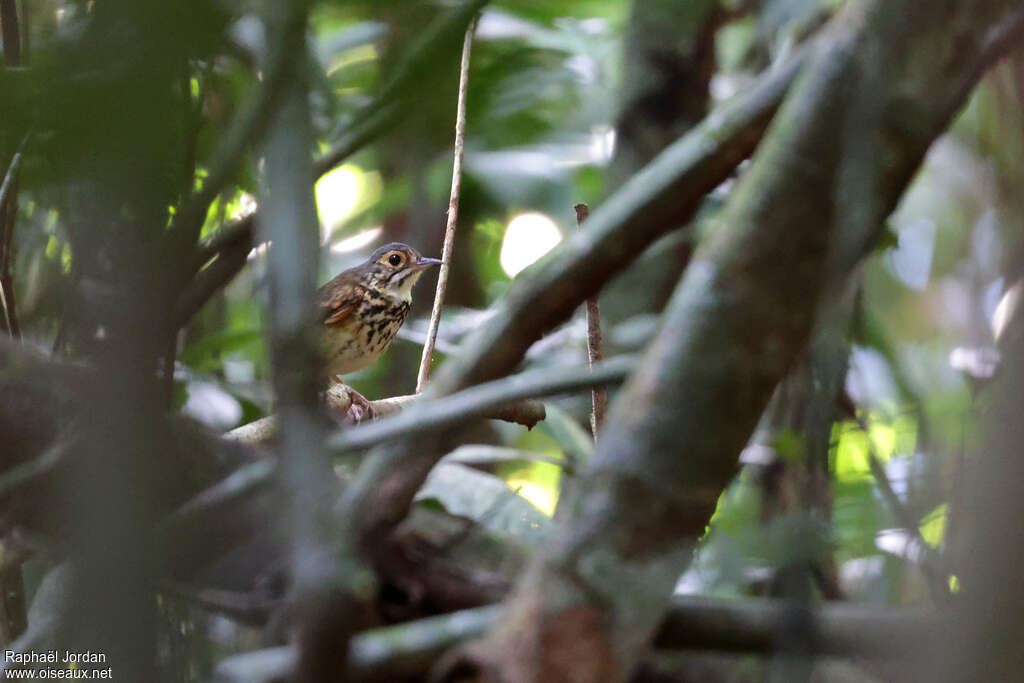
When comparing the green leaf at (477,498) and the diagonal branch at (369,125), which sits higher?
the diagonal branch at (369,125)

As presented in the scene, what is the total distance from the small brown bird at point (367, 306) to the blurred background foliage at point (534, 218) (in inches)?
10.0

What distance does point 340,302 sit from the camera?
163 inches

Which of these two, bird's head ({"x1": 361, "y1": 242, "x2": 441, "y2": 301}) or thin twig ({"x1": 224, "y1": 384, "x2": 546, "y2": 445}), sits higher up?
bird's head ({"x1": 361, "y1": 242, "x2": 441, "y2": 301})

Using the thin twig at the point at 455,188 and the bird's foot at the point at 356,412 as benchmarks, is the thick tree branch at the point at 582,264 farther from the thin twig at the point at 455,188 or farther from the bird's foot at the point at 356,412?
the bird's foot at the point at 356,412

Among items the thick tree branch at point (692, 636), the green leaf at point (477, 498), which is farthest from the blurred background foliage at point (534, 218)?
the thick tree branch at point (692, 636)

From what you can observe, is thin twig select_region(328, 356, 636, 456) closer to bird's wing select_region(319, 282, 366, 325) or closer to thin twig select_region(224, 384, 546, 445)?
thin twig select_region(224, 384, 546, 445)

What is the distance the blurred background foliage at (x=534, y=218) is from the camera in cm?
105

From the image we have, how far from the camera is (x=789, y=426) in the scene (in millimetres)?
2670

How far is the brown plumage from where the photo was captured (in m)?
4.07

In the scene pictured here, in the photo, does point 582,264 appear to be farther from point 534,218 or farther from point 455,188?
point 534,218

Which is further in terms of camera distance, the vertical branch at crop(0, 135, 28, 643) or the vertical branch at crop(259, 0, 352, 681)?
the vertical branch at crop(0, 135, 28, 643)

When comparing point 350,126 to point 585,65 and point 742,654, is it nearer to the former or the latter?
point 742,654

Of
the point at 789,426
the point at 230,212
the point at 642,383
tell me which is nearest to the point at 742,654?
the point at 642,383

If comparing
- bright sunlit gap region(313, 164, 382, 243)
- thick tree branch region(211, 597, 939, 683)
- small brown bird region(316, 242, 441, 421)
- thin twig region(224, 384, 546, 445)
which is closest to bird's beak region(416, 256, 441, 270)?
small brown bird region(316, 242, 441, 421)
